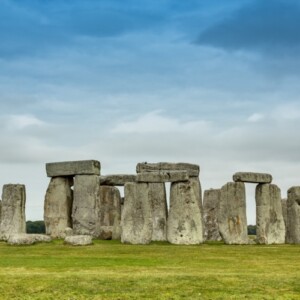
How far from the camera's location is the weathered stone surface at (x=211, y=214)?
117 ft

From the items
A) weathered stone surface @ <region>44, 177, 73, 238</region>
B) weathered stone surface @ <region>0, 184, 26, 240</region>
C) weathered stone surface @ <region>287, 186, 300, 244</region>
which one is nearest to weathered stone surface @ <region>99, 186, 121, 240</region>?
weathered stone surface @ <region>44, 177, 73, 238</region>

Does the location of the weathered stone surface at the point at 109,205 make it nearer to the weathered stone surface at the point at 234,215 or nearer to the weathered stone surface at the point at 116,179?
the weathered stone surface at the point at 116,179

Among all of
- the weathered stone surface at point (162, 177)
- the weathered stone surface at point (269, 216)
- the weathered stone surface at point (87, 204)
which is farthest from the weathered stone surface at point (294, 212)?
the weathered stone surface at point (87, 204)

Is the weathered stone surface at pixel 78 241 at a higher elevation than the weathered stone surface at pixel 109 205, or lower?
lower

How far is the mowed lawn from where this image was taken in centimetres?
1616

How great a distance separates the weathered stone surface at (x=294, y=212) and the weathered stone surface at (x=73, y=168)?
25.4 ft

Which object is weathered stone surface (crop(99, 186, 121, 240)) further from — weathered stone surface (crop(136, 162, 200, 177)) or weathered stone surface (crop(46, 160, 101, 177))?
weathered stone surface (crop(46, 160, 101, 177))

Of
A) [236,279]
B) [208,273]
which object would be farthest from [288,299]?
[208,273]

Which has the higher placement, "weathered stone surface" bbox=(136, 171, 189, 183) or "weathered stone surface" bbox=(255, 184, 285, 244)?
"weathered stone surface" bbox=(136, 171, 189, 183)

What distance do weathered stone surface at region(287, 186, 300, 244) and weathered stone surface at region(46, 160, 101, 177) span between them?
775 centimetres

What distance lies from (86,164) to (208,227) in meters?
7.77

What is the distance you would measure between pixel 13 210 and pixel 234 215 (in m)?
8.46

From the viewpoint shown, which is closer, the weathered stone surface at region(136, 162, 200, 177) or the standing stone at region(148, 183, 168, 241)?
the weathered stone surface at region(136, 162, 200, 177)

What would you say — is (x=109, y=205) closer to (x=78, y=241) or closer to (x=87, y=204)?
(x=87, y=204)
